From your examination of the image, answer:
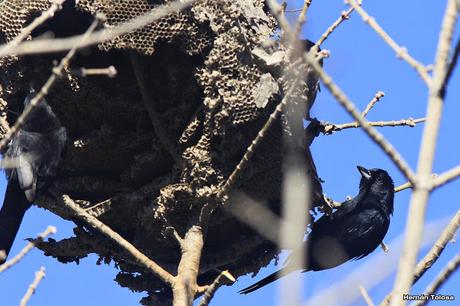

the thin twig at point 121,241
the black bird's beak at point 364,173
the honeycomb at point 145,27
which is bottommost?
the thin twig at point 121,241

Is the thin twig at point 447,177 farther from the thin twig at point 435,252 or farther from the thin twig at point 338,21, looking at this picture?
the thin twig at point 338,21

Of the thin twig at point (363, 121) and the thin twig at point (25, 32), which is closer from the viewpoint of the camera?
the thin twig at point (363, 121)

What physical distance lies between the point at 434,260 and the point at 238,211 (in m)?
1.47

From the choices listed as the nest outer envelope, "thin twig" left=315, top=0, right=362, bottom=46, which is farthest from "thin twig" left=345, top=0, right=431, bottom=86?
the nest outer envelope

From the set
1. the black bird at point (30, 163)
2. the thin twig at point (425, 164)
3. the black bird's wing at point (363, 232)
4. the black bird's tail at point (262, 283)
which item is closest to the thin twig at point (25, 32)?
the thin twig at point (425, 164)

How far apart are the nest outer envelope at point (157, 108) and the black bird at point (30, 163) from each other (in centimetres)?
7

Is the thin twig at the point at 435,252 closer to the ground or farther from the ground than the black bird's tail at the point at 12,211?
closer to the ground

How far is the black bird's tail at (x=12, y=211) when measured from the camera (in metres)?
4.17

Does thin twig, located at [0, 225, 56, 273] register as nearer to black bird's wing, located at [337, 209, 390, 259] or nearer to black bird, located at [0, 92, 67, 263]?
black bird, located at [0, 92, 67, 263]

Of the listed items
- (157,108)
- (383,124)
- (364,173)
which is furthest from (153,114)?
(364,173)

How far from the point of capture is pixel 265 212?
4.20 metres

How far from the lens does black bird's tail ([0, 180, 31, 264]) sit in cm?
417

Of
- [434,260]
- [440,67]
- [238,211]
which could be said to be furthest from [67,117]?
[440,67]

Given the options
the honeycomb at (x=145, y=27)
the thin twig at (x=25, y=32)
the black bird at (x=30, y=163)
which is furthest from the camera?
the black bird at (x=30, y=163)
